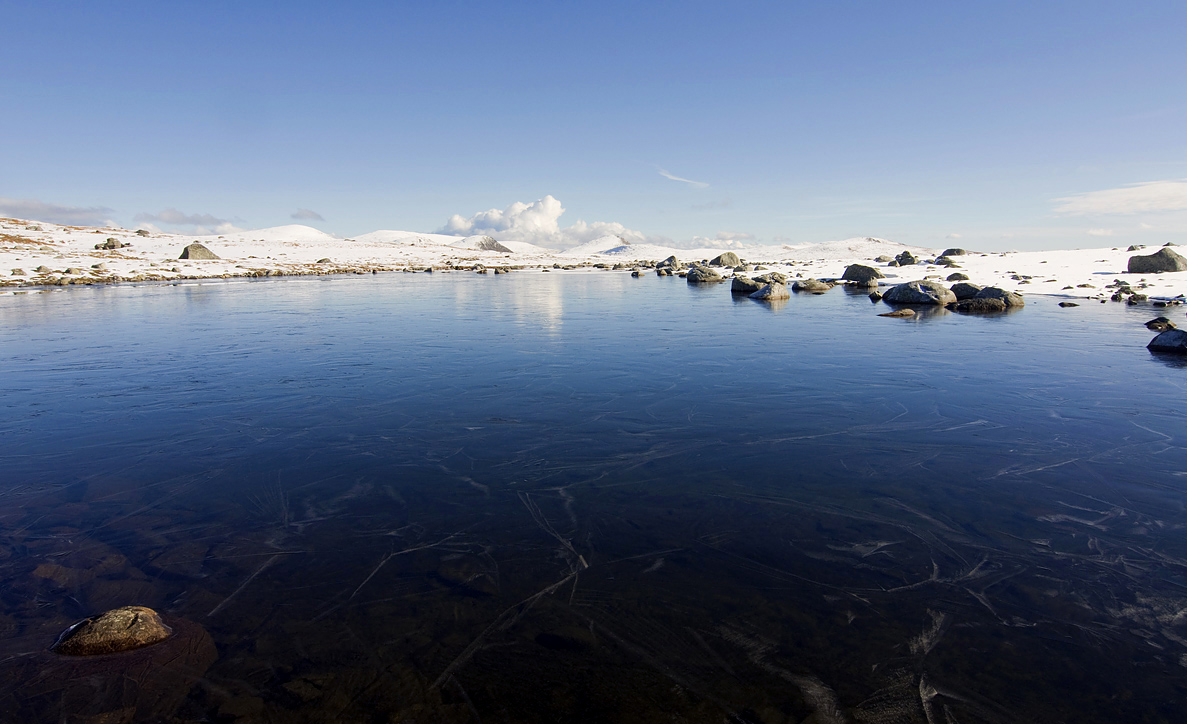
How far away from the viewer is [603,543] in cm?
515

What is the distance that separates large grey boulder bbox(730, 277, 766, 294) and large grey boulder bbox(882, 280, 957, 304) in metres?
7.04

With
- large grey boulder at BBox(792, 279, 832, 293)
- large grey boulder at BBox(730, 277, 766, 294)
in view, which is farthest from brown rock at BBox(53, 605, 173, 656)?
large grey boulder at BBox(792, 279, 832, 293)

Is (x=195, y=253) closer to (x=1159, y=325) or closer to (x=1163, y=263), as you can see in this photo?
(x=1159, y=325)

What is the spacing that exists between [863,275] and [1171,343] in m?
27.0

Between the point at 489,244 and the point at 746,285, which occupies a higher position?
the point at 489,244

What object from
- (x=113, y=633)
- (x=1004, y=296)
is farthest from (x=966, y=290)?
(x=113, y=633)

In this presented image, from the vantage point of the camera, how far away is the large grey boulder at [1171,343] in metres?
13.6

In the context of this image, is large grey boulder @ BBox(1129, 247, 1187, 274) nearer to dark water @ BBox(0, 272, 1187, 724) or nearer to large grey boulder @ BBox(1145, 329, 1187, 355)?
large grey boulder @ BBox(1145, 329, 1187, 355)

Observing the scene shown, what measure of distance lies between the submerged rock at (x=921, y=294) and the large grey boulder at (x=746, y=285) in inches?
277

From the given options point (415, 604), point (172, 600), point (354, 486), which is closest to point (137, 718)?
point (172, 600)

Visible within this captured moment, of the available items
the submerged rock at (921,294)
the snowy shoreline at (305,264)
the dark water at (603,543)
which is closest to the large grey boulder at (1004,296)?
the submerged rock at (921,294)

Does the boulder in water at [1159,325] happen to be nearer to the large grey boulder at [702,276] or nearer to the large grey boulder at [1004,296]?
the large grey boulder at [1004,296]

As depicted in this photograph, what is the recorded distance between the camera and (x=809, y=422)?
854 centimetres

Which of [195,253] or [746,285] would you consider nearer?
[746,285]
